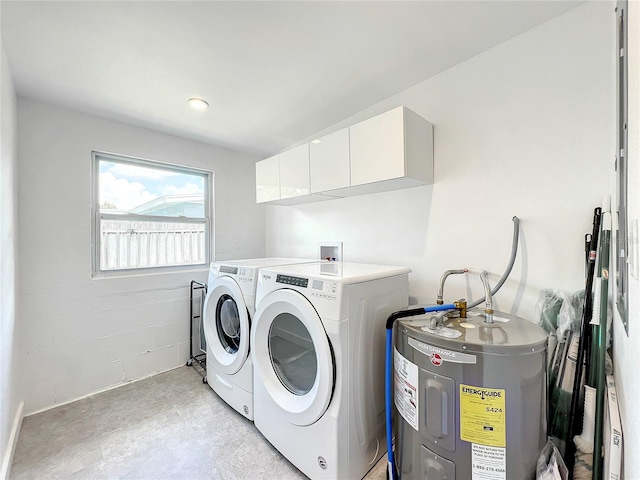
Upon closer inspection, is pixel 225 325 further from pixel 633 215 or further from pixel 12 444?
pixel 633 215

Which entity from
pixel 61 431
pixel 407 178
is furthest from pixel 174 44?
pixel 61 431

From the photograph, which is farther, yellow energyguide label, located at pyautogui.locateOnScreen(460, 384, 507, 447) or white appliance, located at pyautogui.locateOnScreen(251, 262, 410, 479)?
white appliance, located at pyautogui.locateOnScreen(251, 262, 410, 479)

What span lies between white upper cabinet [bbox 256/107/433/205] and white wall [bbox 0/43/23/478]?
1.74m

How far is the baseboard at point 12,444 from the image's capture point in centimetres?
142

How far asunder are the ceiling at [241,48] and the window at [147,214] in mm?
533

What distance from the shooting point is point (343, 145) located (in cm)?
189

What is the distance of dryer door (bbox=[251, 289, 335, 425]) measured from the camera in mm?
1338

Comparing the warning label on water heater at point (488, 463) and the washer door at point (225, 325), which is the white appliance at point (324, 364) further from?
the warning label on water heater at point (488, 463)

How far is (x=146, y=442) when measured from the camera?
1724 mm

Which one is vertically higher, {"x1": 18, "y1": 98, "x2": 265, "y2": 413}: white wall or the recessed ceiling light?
the recessed ceiling light

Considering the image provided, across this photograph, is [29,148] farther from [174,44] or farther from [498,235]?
[498,235]

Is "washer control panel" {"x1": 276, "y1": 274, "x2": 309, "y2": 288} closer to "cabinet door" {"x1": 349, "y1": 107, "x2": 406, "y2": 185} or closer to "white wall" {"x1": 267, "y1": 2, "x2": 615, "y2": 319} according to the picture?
"cabinet door" {"x1": 349, "y1": 107, "x2": 406, "y2": 185}

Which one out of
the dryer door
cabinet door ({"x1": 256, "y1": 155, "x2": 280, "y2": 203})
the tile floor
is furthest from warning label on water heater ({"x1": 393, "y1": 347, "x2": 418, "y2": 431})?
cabinet door ({"x1": 256, "y1": 155, "x2": 280, "y2": 203})

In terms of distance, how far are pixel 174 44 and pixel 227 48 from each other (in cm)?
28
